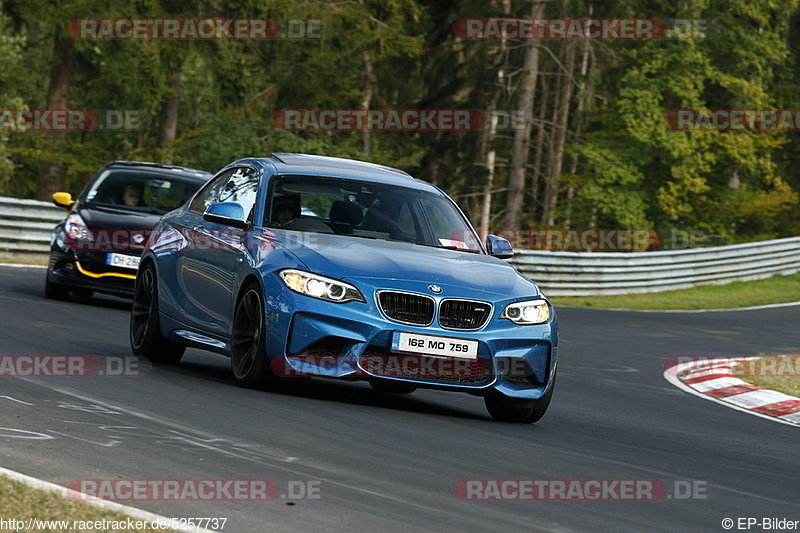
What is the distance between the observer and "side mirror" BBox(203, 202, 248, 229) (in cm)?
994

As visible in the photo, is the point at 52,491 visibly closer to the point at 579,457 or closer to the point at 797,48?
the point at 579,457

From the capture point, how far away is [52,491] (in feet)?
18.5

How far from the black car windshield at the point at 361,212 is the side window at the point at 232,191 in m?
0.22

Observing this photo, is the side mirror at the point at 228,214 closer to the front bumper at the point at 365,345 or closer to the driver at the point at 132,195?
the front bumper at the point at 365,345

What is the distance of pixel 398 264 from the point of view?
9.23 meters

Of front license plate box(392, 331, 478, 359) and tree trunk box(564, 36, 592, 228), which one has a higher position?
tree trunk box(564, 36, 592, 228)

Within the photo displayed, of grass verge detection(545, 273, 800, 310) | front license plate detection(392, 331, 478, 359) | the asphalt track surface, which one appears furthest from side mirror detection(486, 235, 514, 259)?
grass verge detection(545, 273, 800, 310)

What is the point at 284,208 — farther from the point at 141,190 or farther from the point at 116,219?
the point at 141,190

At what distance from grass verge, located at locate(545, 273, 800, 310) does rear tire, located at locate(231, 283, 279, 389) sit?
18.9 meters

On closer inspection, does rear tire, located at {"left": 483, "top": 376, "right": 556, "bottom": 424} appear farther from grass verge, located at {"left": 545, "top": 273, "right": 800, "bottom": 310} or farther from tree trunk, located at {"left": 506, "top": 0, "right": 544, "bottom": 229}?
tree trunk, located at {"left": 506, "top": 0, "right": 544, "bottom": 229}

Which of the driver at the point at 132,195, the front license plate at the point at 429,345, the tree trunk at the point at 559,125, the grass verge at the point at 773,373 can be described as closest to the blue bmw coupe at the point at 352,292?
the front license plate at the point at 429,345

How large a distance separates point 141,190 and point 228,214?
724 cm

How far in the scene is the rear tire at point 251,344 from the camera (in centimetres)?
922

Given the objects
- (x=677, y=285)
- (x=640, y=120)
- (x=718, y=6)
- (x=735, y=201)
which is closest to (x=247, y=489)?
(x=677, y=285)
